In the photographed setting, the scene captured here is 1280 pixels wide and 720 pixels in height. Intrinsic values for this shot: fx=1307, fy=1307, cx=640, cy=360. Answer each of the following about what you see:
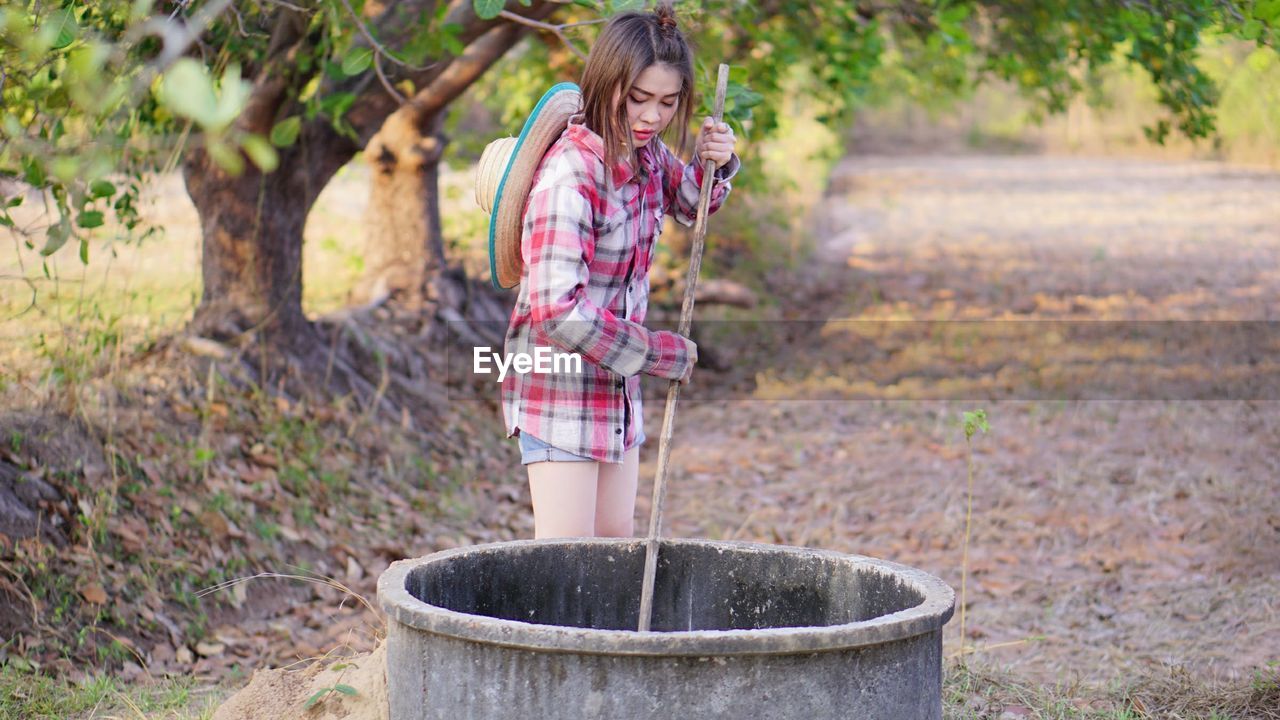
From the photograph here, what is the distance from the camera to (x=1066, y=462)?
764cm

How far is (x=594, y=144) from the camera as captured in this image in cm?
299

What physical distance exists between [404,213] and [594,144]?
21.9 feet

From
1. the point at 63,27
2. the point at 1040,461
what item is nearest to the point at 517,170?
the point at 63,27

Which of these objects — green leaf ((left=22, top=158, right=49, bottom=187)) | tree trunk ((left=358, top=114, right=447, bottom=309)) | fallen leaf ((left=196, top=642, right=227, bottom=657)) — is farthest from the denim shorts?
tree trunk ((left=358, top=114, right=447, bottom=309))

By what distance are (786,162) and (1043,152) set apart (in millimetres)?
25431

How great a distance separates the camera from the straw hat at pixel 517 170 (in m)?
3.04

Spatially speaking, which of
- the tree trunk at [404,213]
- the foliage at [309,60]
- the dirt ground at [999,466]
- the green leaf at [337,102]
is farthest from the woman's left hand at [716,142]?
the tree trunk at [404,213]

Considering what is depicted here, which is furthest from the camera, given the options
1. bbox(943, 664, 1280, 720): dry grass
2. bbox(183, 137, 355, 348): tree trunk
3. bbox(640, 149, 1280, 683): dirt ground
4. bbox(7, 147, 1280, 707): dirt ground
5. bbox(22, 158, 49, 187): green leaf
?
bbox(183, 137, 355, 348): tree trunk

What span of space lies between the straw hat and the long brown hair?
0.06 metres

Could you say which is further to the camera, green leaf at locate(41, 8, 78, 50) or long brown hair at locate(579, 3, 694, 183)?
long brown hair at locate(579, 3, 694, 183)

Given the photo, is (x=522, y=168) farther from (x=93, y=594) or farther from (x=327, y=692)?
(x=93, y=594)

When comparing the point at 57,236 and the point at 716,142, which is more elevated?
the point at 716,142

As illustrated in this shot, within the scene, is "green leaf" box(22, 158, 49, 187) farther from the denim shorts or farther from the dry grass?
the dry grass

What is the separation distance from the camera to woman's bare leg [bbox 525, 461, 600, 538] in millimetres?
3213
